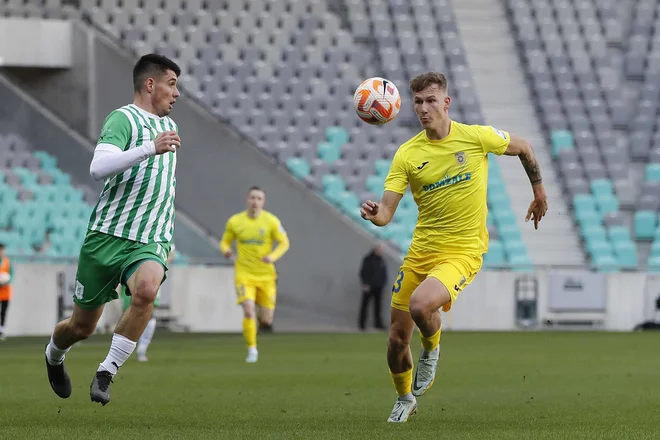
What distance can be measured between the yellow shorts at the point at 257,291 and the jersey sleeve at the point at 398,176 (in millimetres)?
8400

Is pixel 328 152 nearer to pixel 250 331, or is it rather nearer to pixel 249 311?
pixel 249 311

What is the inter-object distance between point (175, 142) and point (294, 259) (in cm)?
1957

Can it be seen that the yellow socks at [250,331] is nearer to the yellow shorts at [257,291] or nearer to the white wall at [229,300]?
the yellow shorts at [257,291]

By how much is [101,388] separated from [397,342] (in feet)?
6.52

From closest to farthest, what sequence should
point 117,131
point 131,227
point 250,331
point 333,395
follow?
point 117,131
point 131,227
point 333,395
point 250,331

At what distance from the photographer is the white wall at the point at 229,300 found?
24.5 m

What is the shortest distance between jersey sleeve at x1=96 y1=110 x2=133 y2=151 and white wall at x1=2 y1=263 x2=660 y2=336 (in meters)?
16.4

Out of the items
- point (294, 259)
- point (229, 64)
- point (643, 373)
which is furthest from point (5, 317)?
point (643, 373)

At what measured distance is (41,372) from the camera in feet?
46.3

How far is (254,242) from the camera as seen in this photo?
1744 cm

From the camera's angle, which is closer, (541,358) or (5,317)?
(541,358)

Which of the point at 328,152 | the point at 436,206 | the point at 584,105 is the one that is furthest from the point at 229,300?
the point at 436,206

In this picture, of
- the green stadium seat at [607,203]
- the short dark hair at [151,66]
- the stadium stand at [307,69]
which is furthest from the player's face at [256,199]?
the green stadium seat at [607,203]

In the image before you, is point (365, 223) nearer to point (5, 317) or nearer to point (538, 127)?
point (538, 127)
